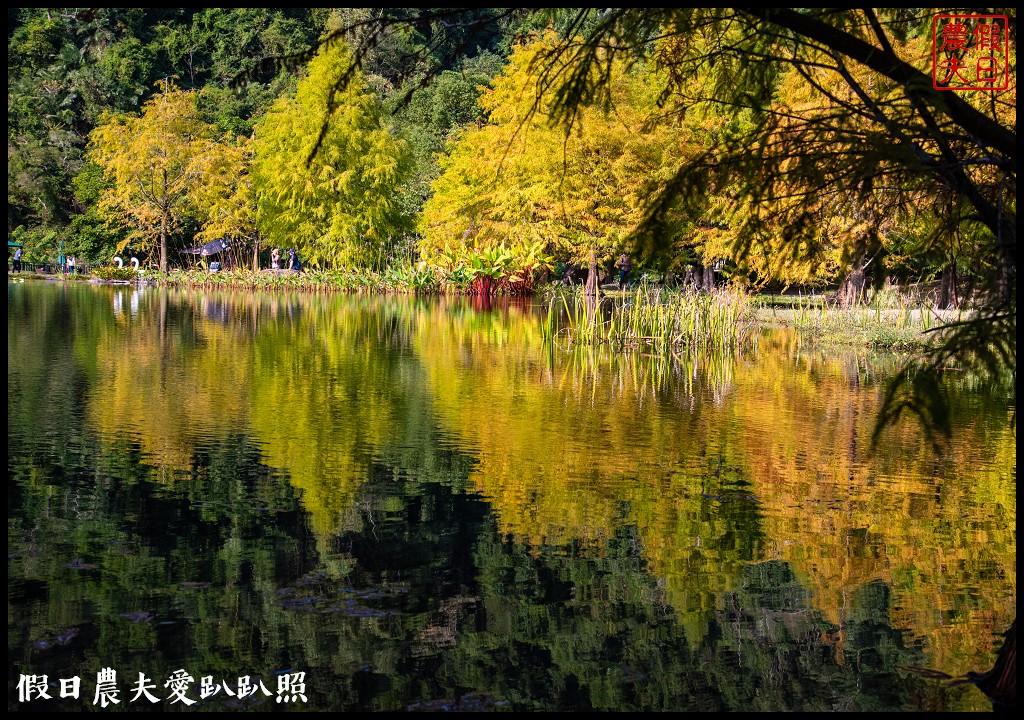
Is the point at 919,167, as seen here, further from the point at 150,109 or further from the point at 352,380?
the point at 150,109

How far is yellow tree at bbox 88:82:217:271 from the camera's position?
46375 mm

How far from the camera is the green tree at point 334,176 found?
138 ft

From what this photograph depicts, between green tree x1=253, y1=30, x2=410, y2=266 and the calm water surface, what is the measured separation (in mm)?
30570

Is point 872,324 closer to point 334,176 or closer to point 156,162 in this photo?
point 334,176

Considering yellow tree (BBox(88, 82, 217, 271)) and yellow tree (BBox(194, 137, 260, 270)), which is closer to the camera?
yellow tree (BBox(88, 82, 217, 271))

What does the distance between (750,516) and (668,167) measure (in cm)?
2519

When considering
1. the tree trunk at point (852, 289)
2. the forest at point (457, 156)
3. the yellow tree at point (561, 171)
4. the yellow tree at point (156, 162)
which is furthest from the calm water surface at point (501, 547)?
the yellow tree at point (156, 162)

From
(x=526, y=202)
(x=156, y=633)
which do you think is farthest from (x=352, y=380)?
(x=526, y=202)

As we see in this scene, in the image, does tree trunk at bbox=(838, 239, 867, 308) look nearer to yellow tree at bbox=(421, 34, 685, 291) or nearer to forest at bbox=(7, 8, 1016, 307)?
forest at bbox=(7, 8, 1016, 307)

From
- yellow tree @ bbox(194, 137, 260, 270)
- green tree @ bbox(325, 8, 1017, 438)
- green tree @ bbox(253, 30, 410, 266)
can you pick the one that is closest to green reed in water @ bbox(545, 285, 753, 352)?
green tree @ bbox(325, 8, 1017, 438)

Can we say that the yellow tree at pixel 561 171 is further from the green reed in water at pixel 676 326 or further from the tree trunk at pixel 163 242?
the tree trunk at pixel 163 242

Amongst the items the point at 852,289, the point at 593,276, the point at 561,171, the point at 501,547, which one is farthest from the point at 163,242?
the point at 501,547

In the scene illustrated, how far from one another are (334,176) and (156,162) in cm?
824

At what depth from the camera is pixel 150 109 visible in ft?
156
